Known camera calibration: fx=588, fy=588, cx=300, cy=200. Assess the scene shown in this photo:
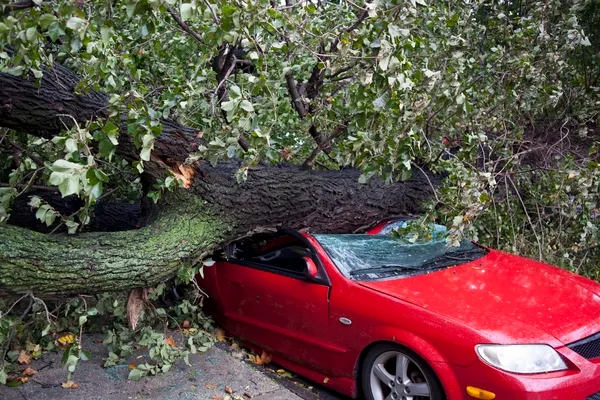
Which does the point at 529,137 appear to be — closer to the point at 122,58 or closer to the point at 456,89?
the point at 456,89

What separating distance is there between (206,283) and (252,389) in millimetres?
1371

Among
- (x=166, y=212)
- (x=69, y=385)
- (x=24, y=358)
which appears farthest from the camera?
(x=166, y=212)

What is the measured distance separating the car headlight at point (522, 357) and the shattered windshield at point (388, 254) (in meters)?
1.09

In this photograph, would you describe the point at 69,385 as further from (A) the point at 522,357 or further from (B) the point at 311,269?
(A) the point at 522,357

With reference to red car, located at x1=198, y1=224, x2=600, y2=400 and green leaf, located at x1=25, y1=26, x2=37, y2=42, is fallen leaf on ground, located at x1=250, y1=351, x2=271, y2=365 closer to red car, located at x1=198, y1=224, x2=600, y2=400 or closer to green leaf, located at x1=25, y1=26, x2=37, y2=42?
red car, located at x1=198, y1=224, x2=600, y2=400

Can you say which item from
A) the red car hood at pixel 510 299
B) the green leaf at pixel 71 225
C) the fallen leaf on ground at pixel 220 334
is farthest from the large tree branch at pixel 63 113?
the red car hood at pixel 510 299

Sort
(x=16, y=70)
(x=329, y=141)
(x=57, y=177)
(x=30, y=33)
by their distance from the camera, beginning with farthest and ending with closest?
1. (x=329, y=141)
2. (x=16, y=70)
3. (x=30, y=33)
4. (x=57, y=177)

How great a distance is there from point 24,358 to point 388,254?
294 cm

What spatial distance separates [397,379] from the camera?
12.5 feet

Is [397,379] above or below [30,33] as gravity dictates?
below

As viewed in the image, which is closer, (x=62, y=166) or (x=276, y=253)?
(x=62, y=166)

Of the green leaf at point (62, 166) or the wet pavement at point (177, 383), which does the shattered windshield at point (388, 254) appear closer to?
the wet pavement at point (177, 383)

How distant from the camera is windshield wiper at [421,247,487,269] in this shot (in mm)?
4675

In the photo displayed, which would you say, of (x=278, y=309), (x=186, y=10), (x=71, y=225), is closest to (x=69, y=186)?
(x=186, y=10)
